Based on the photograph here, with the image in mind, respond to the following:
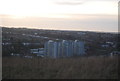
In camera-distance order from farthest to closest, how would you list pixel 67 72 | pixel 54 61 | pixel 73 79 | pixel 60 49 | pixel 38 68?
pixel 60 49 < pixel 54 61 < pixel 38 68 < pixel 67 72 < pixel 73 79

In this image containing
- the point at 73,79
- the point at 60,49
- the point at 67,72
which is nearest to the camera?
the point at 73,79

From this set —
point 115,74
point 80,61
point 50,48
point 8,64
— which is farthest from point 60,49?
point 115,74

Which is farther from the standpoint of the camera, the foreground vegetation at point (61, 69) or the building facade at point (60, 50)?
the building facade at point (60, 50)

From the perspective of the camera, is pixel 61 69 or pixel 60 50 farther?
pixel 60 50

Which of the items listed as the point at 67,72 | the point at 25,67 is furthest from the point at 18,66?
the point at 67,72

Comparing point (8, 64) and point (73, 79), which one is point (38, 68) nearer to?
point (8, 64)

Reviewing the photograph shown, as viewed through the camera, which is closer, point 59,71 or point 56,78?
point 56,78
